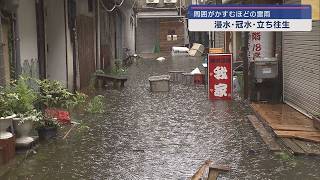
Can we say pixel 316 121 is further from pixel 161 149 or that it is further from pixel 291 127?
pixel 161 149

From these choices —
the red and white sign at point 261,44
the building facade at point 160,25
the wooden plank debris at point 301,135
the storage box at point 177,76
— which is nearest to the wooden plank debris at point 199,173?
the wooden plank debris at point 301,135

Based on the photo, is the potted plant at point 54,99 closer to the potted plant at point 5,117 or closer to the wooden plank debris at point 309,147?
the potted plant at point 5,117

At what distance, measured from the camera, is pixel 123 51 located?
Answer: 34062 millimetres

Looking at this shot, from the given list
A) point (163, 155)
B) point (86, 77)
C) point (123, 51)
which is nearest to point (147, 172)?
point (163, 155)

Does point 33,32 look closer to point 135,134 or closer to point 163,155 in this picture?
point 135,134

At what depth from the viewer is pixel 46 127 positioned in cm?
1005

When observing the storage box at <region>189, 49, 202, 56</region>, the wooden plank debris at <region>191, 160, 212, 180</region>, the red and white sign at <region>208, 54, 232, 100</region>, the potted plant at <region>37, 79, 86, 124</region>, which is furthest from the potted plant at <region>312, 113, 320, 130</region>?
the storage box at <region>189, 49, 202, 56</region>

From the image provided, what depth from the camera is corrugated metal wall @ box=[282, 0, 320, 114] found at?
11344 millimetres

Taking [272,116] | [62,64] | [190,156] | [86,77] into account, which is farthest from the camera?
[86,77]

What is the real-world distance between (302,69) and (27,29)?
6643 millimetres

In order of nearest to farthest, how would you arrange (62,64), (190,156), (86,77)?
(190,156)
(62,64)
(86,77)

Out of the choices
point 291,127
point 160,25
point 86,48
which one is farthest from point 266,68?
point 160,25

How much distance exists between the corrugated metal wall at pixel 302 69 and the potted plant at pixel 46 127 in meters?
5.55

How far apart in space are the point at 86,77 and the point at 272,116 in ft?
30.1
